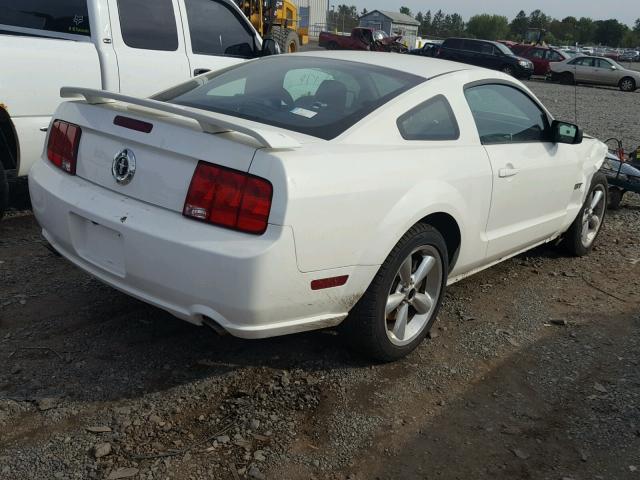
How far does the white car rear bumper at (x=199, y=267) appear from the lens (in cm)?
252

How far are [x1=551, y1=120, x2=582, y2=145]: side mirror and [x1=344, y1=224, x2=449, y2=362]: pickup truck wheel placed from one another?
1.48 metres

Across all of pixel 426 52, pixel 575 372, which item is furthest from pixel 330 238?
pixel 426 52

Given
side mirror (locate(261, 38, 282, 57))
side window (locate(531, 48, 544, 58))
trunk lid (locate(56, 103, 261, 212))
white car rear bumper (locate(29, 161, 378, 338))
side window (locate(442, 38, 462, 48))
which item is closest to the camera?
white car rear bumper (locate(29, 161, 378, 338))

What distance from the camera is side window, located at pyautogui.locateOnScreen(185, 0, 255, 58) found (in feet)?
19.8

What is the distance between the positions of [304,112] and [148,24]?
9.97 ft

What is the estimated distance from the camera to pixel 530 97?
14.5ft

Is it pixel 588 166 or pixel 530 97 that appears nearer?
pixel 530 97

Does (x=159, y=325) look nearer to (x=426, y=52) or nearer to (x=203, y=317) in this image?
(x=203, y=317)

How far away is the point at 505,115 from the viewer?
4078mm

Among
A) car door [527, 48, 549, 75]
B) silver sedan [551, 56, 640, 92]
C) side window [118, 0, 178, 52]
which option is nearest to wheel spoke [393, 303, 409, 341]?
side window [118, 0, 178, 52]

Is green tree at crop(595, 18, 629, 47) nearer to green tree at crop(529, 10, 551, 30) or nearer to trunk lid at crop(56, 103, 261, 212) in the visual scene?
green tree at crop(529, 10, 551, 30)

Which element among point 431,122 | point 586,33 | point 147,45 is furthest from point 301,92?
point 586,33

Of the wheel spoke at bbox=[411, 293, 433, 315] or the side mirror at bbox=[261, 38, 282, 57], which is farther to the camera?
the side mirror at bbox=[261, 38, 282, 57]

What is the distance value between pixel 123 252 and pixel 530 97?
300 cm
